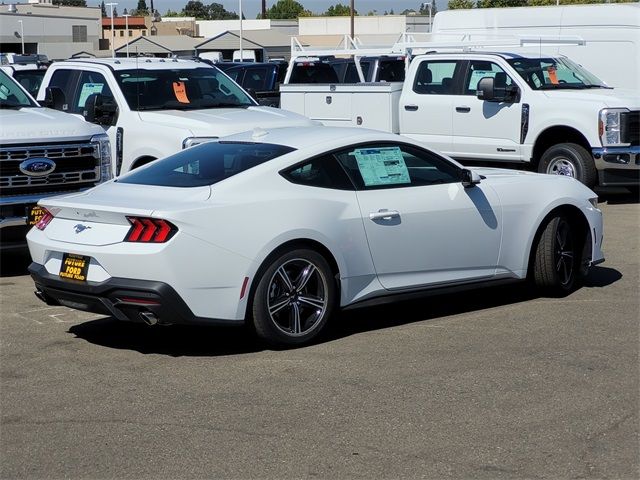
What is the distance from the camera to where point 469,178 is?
330 inches

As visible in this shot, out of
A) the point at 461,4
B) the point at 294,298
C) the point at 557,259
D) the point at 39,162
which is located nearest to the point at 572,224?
the point at 557,259

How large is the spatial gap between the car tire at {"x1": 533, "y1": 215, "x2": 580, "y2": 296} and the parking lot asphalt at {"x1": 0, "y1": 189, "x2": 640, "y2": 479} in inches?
5.9

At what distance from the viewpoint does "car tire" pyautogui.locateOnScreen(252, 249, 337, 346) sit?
7289 mm

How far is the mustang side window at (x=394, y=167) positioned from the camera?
26.3 feet

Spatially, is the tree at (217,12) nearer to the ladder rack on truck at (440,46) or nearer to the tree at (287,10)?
the tree at (287,10)

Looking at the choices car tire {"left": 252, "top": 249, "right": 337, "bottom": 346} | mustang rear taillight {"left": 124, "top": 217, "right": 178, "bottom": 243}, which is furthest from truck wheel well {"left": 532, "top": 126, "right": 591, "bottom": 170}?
mustang rear taillight {"left": 124, "top": 217, "right": 178, "bottom": 243}

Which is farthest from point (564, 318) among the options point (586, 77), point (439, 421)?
point (586, 77)

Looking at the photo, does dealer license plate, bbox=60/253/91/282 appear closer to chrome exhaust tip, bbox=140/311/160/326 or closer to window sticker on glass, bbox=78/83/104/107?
chrome exhaust tip, bbox=140/311/160/326

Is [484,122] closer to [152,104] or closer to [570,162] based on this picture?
[570,162]

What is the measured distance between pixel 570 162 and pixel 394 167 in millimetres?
7773

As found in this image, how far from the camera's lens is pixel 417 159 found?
8367mm

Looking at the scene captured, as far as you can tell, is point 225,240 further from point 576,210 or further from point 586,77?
point 586,77

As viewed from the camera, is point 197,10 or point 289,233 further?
point 197,10

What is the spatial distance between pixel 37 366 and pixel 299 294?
5.80ft
